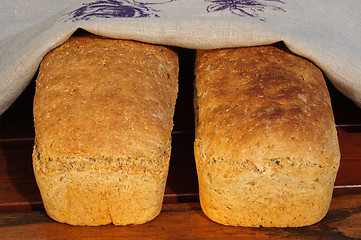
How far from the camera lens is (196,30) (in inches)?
64.4

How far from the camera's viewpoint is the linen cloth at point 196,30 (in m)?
1.62

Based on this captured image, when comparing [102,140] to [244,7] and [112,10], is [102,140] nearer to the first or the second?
Answer: [112,10]

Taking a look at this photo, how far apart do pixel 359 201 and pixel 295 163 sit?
36 cm

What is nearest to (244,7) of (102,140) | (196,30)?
(196,30)

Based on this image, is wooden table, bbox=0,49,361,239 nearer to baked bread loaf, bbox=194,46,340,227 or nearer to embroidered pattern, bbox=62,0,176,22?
baked bread loaf, bbox=194,46,340,227

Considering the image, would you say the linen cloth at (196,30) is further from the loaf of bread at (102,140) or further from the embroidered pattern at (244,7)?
the loaf of bread at (102,140)

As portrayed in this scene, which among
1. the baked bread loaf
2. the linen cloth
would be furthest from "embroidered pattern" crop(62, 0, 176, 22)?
the baked bread loaf

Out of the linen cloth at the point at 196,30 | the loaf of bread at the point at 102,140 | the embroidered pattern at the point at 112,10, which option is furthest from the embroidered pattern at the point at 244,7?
the loaf of bread at the point at 102,140

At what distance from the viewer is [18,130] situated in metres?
1.85

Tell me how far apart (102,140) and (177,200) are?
360 millimetres

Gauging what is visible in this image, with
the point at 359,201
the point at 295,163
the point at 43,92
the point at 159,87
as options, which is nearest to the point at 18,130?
the point at 43,92

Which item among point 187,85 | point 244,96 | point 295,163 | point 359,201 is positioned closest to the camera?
point 295,163

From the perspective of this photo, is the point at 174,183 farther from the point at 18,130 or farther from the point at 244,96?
the point at 18,130

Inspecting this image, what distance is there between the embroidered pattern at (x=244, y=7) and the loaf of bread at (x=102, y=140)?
1.19 ft
